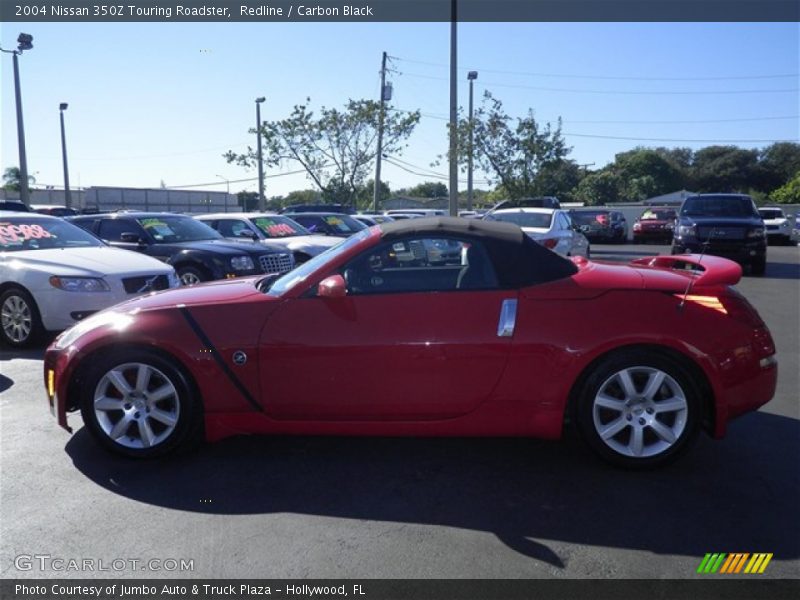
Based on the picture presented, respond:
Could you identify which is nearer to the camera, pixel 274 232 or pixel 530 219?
pixel 530 219

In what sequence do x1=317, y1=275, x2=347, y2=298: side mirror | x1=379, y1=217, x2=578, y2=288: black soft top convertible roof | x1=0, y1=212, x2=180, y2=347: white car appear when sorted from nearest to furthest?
x1=317, y1=275, x2=347, y2=298: side mirror
x1=379, y1=217, x2=578, y2=288: black soft top convertible roof
x1=0, y1=212, x2=180, y2=347: white car

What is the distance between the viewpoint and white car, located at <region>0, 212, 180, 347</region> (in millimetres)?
7383

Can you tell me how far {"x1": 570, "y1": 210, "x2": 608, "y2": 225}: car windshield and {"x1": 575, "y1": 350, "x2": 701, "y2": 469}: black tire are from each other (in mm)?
25773

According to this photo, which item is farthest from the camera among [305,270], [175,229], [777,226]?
[777,226]

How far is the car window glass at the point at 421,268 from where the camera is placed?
412cm

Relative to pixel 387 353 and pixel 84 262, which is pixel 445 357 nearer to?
pixel 387 353

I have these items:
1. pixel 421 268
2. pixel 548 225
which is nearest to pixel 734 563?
pixel 421 268

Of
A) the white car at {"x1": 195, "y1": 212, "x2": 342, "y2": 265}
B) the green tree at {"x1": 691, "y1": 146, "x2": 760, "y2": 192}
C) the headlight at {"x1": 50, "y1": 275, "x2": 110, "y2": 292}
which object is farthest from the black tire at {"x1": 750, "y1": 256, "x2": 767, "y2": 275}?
the green tree at {"x1": 691, "y1": 146, "x2": 760, "y2": 192}

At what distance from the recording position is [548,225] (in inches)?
482

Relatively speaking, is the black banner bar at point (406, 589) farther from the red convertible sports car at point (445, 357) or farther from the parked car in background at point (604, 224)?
the parked car in background at point (604, 224)

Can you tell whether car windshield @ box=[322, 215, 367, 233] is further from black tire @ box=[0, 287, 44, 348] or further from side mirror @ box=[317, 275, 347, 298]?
side mirror @ box=[317, 275, 347, 298]

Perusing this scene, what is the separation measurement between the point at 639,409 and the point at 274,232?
10.5m

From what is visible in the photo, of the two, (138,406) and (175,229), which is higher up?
(175,229)

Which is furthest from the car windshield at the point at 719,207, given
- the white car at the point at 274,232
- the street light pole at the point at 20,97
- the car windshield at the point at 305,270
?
the street light pole at the point at 20,97
